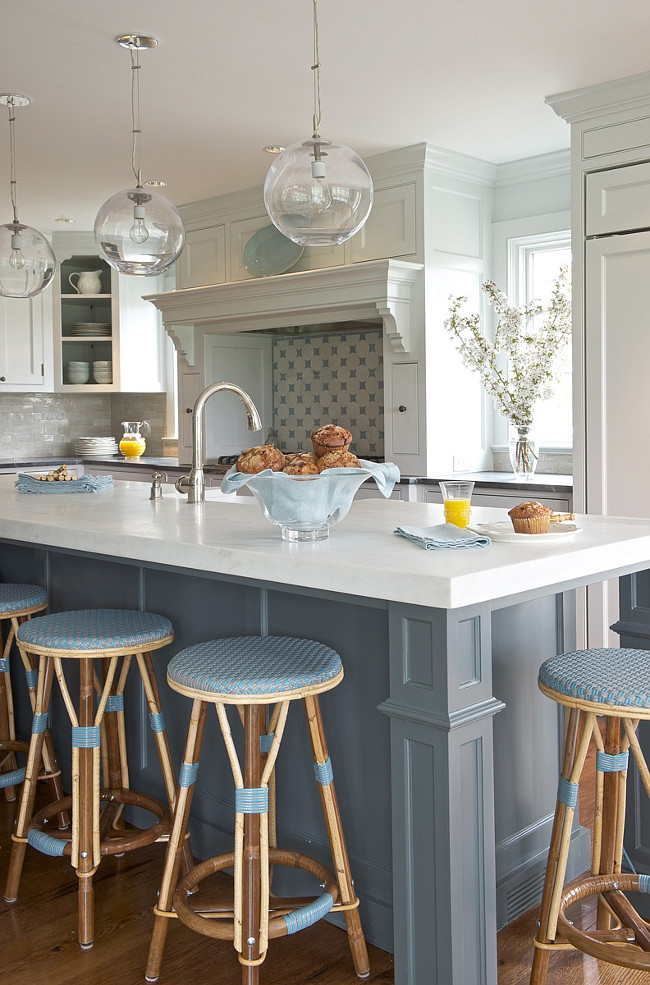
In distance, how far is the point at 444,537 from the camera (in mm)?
1946

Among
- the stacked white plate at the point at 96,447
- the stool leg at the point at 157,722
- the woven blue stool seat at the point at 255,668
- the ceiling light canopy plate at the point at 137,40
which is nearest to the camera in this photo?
the woven blue stool seat at the point at 255,668

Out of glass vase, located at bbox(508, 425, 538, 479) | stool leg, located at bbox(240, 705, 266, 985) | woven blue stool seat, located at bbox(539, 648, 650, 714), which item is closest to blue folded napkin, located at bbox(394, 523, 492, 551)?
woven blue stool seat, located at bbox(539, 648, 650, 714)

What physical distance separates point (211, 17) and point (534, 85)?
1391 mm

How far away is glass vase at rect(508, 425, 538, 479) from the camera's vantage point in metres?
4.45

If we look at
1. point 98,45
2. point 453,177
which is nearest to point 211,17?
point 98,45

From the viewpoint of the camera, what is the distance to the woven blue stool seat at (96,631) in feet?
7.18

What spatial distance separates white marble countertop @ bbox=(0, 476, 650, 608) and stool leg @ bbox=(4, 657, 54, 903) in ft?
1.12

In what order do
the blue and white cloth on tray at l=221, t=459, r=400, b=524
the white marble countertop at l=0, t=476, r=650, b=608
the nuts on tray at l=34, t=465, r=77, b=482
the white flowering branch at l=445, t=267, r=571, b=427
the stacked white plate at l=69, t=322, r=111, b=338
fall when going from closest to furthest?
1. the white marble countertop at l=0, t=476, r=650, b=608
2. the blue and white cloth on tray at l=221, t=459, r=400, b=524
3. the nuts on tray at l=34, t=465, r=77, b=482
4. the white flowering branch at l=445, t=267, r=571, b=427
5. the stacked white plate at l=69, t=322, r=111, b=338

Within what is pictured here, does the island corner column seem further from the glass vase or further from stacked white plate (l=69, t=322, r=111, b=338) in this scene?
stacked white plate (l=69, t=322, r=111, b=338)

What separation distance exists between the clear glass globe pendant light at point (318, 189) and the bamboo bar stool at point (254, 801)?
104cm

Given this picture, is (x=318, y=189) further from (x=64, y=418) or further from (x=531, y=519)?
(x=64, y=418)

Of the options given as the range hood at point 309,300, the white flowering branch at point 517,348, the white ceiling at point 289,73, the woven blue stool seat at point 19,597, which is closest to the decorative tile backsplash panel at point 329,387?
the range hood at point 309,300

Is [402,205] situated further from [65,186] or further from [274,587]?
[274,587]

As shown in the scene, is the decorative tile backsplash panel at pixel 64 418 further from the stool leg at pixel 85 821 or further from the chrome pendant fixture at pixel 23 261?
the stool leg at pixel 85 821
